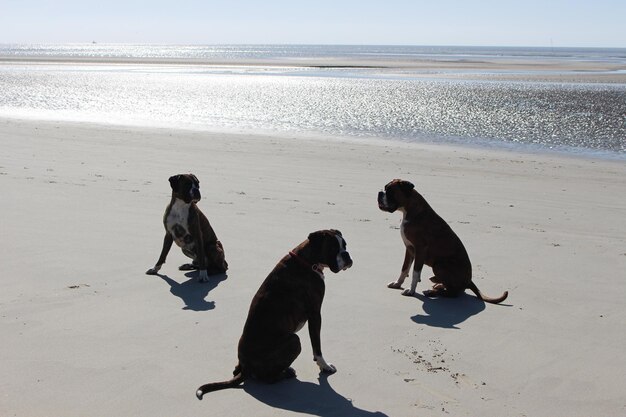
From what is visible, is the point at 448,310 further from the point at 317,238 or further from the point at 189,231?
the point at 189,231

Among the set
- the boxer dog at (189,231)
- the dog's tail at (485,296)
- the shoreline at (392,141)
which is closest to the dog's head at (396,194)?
the dog's tail at (485,296)

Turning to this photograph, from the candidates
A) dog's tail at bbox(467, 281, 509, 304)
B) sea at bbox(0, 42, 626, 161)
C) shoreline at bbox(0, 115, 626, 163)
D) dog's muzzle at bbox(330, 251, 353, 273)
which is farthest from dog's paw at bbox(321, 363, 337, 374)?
sea at bbox(0, 42, 626, 161)

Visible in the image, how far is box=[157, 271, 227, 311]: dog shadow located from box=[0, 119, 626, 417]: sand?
0.12ft

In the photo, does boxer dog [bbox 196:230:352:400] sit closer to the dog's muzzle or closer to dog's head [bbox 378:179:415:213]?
the dog's muzzle

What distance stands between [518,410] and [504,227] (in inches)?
236

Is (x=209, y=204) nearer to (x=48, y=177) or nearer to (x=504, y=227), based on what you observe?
(x=48, y=177)

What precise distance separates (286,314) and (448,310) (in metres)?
2.51

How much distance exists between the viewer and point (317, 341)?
5770 millimetres

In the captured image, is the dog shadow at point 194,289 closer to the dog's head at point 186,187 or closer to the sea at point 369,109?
the dog's head at point 186,187

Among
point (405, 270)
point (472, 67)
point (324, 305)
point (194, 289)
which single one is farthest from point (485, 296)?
point (472, 67)

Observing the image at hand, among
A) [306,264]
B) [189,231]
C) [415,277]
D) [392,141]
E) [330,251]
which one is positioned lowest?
[392,141]

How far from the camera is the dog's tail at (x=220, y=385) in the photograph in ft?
17.5

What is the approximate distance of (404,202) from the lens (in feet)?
27.0

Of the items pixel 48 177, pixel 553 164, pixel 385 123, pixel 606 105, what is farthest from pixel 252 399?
pixel 606 105
